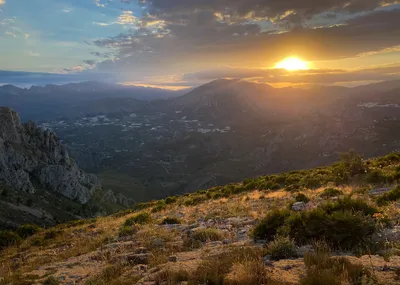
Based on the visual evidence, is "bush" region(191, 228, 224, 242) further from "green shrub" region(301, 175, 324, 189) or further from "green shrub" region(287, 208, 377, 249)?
"green shrub" region(301, 175, 324, 189)

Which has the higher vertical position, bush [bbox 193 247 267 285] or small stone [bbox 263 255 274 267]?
bush [bbox 193 247 267 285]

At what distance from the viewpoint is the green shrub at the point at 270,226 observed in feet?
29.5

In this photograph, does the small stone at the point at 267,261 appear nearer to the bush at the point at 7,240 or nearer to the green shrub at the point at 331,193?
the green shrub at the point at 331,193

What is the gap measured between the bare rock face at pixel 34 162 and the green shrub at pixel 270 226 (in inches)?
4344

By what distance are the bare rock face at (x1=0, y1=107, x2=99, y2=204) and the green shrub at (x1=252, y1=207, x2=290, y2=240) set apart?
11033 centimetres

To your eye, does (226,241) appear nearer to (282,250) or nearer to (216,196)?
(282,250)

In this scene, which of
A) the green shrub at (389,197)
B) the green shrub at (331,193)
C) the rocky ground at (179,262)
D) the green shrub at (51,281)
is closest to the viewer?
the rocky ground at (179,262)

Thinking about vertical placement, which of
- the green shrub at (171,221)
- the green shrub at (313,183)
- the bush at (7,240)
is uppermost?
the green shrub at (313,183)

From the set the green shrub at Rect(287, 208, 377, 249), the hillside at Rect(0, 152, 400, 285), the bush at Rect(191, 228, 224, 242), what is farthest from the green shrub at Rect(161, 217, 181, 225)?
the green shrub at Rect(287, 208, 377, 249)

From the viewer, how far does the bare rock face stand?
4205 inches

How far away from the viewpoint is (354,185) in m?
18.1

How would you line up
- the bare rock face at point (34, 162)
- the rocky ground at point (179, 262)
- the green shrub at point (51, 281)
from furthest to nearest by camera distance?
the bare rock face at point (34, 162), the green shrub at point (51, 281), the rocky ground at point (179, 262)

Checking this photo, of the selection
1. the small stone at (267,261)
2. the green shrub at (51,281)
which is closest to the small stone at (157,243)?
the green shrub at (51,281)

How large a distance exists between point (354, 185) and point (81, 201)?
13313 centimetres
